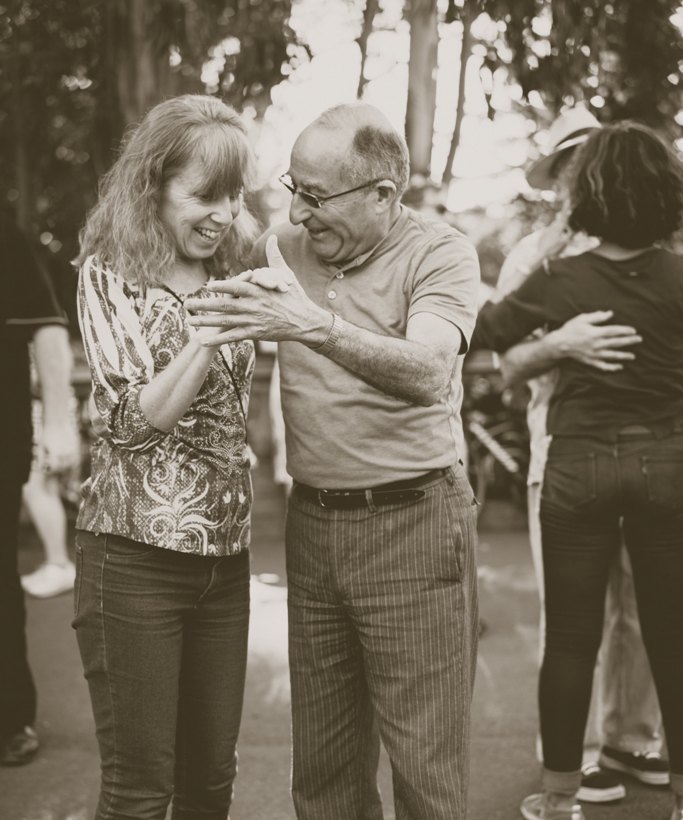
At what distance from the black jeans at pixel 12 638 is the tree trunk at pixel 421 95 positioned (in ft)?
10.1

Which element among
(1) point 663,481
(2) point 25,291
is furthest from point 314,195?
(2) point 25,291

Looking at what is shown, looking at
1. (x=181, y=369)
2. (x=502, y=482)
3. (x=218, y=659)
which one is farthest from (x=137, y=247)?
(x=502, y=482)

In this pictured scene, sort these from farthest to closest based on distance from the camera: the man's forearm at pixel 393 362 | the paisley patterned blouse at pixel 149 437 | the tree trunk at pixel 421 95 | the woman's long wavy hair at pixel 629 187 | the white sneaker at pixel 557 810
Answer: the tree trunk at pixel 421 95 → the white sneaker at pixel 557 810 → the woman's long wavy hair at pixel 629 187 → the paisley patterned blouse at pixel 149 437 → the man's forearm at pixel 393 362

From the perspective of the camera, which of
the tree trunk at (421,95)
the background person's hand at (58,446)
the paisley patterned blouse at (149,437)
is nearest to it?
the paisley patterned blouse at (149,437)

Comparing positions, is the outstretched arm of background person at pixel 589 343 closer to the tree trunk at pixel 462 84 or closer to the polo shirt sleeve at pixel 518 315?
the polo shirt sleeve at pixel 518 315

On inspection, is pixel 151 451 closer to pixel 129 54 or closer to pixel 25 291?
pixel 25 291

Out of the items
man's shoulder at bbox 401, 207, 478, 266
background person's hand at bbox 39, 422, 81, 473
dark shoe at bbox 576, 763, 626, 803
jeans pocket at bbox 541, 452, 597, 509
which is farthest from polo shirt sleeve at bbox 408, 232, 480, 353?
background person's hand at bbox 39, 422, 81, 473

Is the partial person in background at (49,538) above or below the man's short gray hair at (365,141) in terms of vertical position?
below

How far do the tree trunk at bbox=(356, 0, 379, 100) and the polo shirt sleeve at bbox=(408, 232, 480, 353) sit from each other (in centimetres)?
331

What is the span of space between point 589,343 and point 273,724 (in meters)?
2.24

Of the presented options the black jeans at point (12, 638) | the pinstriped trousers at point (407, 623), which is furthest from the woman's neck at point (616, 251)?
the black jeans at point (12, 638)

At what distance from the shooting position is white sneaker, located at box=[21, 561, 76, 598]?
21.3 feet

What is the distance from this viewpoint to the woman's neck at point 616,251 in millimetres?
3240

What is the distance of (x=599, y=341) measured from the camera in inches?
125
